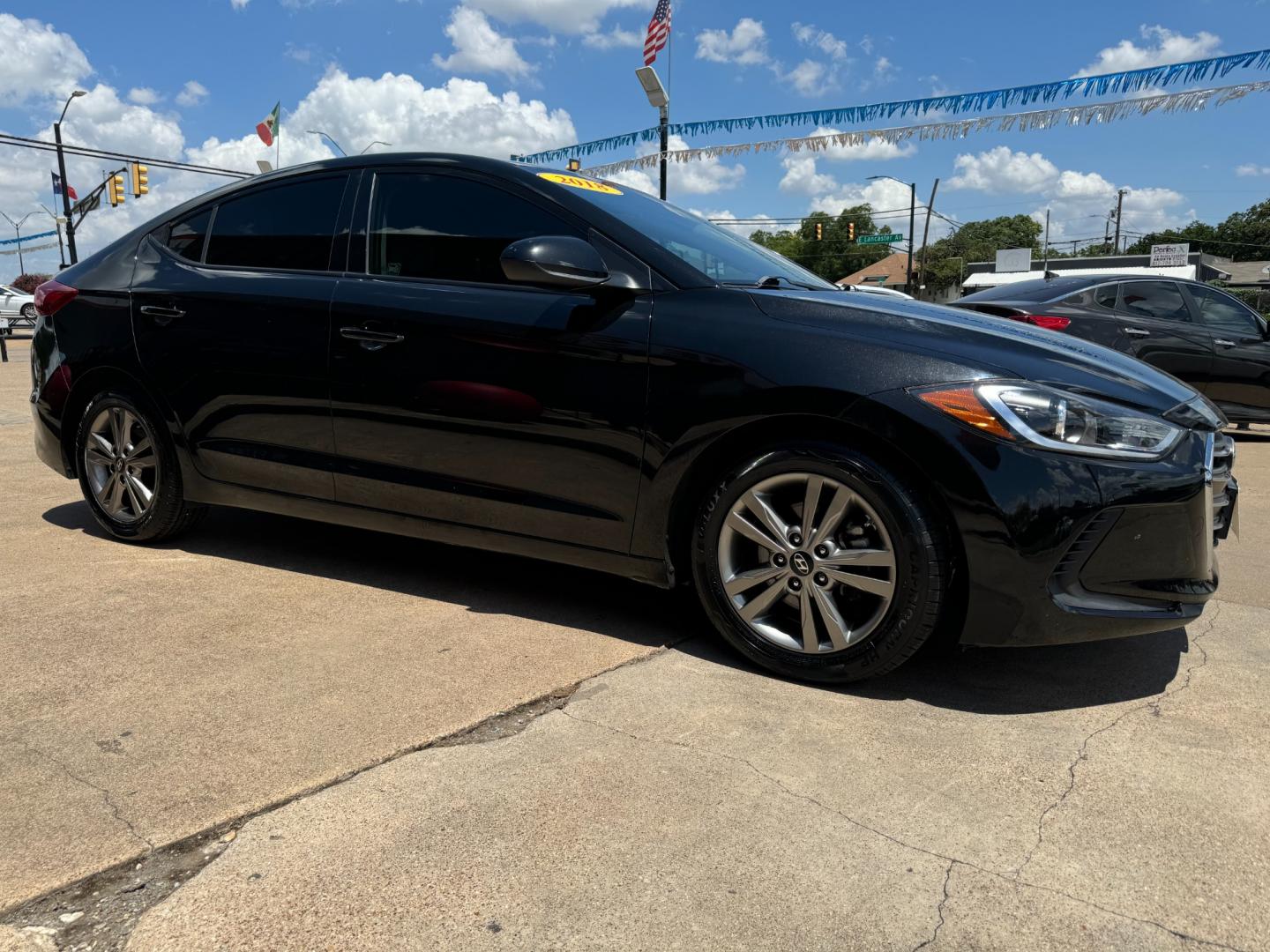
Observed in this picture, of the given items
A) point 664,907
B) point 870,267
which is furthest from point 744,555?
point 870,267

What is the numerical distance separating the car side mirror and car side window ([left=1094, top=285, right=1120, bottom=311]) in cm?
652

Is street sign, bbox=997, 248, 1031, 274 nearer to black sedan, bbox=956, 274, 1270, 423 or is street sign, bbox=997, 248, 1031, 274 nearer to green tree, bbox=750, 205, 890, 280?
green tree, bbox=750, 205, 890, 280

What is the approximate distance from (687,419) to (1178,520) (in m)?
1.37

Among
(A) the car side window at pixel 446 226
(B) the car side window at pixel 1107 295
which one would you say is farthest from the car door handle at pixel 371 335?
(B) the car side window at pixel 1107 295

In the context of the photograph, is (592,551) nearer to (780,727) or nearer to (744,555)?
(744,555)

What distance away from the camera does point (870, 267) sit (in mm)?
100125

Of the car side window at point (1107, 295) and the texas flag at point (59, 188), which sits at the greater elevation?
the texas flag at point (59, 188)

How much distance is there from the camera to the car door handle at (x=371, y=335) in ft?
10.8

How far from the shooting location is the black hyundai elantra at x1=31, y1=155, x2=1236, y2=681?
2.55m

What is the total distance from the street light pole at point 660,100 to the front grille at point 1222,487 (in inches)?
467

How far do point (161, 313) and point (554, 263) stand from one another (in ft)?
6.31

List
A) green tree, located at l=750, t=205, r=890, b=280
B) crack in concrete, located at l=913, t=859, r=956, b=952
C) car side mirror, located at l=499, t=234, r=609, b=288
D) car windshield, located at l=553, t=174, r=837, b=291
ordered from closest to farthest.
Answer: crack in concrete, located at l=913, t=859, r=956, b=952 < car side mirror, located at l=499, t=234, r=609, b=288 < car windshield, located at l=553, t=174, r=837, b=291 < green tree, located at l=750, t=205, r=890, b=280

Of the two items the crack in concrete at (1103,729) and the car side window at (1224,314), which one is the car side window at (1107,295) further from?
the crack in concrete at (1103,729)

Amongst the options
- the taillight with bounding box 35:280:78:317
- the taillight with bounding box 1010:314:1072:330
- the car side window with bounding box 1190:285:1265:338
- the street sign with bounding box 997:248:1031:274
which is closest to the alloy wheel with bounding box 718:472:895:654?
the taillight with bounding box 35:280:78:317
